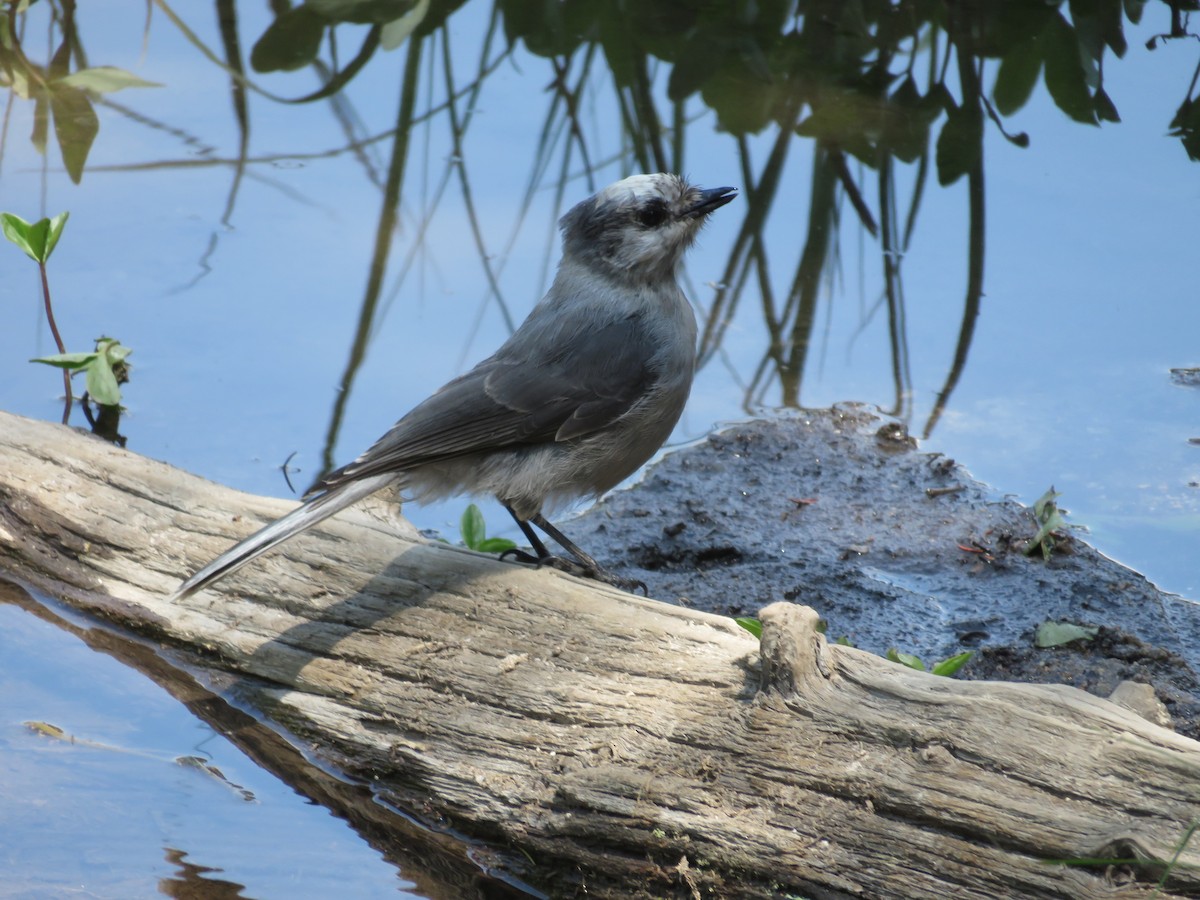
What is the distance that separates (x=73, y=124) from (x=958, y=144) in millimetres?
4768

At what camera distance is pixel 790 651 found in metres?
3.04

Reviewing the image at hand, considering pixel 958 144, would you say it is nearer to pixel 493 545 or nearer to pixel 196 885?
pixel 493 545

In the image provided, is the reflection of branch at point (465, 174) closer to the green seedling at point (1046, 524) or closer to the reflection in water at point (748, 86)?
the reflection in water at point (748, 86)

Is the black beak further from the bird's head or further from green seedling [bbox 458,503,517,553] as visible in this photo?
green seedling [bbox 458,503,517,553]

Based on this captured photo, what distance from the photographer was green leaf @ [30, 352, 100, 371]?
4805 mm

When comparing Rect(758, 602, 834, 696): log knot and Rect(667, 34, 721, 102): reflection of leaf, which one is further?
Rect(667, 34, 721, 102): reflection of leaf

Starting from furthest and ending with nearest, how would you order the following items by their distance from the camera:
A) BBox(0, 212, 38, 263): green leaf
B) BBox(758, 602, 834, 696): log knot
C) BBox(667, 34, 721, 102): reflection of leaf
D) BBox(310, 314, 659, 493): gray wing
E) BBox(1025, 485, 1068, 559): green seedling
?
BBox(667, 34, 721, 102): reflection of leaf
BBox(0, 212, 38, 263): green leaf
BBox(1025, 485, 1068, 559): green seedling
BBox(310, 314, 659, 493): gray wing
BBox(758, 602, 834, 696): log knot

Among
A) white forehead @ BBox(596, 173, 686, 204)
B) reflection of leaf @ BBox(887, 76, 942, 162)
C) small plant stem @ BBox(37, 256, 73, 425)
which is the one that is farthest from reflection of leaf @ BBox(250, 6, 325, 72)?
white forehead @ BBox(596, 173, 686, 204)

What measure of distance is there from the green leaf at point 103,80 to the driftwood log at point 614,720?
373 centimetres

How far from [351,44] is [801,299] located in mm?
3496

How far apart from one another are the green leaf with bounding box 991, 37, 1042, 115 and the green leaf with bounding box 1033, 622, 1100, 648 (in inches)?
156

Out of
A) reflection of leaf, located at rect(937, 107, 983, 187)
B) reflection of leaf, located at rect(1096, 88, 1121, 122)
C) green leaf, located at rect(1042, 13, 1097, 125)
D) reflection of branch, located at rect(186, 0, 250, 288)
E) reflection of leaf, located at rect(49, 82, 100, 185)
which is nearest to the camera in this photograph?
reflection of branch, located at rect(186, 0, 250, 288)

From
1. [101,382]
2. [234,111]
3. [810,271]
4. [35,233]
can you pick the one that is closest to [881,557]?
[810,271]

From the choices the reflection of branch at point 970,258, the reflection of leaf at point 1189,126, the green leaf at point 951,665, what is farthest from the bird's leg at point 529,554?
the reflection of leaf at point 1189,126
